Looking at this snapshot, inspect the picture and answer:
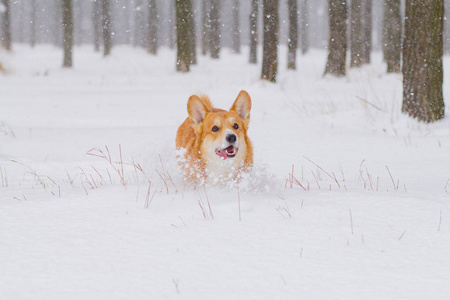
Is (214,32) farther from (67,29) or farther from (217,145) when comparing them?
(217,145)

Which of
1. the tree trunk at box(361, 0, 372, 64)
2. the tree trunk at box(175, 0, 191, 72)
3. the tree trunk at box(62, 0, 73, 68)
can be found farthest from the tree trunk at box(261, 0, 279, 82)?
the tree trunk at box(62, 0, 73, 68)

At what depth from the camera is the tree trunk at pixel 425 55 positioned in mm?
6629

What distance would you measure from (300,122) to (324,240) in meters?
5.79

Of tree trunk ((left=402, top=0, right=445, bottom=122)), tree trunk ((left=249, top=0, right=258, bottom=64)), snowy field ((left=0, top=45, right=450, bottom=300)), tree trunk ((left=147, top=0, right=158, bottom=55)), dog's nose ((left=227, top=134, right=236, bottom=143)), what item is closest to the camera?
snowy field ((left=0, top=45, right=450, bottom=300))

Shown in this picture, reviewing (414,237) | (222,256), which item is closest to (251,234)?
(222,256)

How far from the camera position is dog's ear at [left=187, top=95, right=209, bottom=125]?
3615 millimetres

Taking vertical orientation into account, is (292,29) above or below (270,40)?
above

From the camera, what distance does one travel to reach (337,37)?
14.4 metres

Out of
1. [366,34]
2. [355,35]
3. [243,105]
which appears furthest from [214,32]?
[243,105]

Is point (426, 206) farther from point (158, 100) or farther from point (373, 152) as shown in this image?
point (158, 100)

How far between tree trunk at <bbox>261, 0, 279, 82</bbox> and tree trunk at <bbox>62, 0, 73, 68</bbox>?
1025 centimetres

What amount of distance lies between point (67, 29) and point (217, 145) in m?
18.4

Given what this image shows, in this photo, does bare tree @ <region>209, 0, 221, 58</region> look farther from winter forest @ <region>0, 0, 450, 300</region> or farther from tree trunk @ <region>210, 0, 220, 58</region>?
winter forest @ <region>0, 0, 450, 300</region>

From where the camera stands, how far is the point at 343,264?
2.16 metres
